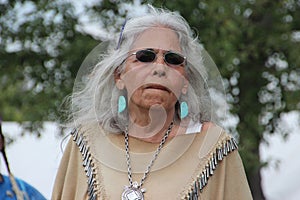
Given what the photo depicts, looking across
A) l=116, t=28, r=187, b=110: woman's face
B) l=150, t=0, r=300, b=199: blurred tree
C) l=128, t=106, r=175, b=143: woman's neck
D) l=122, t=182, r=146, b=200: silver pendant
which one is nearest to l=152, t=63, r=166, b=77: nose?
l=116, t=28, r=187, b=110: woman's face

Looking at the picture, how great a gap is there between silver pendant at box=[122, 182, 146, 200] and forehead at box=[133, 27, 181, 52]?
556 millimetres

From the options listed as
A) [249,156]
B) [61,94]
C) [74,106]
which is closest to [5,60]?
[61,94]

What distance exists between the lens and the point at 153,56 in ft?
11.3

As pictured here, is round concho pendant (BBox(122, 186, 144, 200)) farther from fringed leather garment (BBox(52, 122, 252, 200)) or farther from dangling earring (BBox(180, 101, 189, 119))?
dangling earring (BBox(180, 101, 189, 119))

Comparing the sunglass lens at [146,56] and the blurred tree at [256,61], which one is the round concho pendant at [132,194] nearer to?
the sunglass lens at [146,56]

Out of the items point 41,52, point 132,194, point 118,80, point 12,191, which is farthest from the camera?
point 41,52

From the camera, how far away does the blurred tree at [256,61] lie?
6.42 meters

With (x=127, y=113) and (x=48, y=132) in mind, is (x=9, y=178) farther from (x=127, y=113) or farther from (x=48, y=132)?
(x=48, y=132)

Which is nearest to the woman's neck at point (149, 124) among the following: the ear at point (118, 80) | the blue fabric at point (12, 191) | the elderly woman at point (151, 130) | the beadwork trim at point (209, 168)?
the elderly woman at point (151, 130)

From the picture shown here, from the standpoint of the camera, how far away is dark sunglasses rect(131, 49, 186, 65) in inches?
136

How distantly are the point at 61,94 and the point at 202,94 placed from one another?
10.3 feet

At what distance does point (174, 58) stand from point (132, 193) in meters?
0.55

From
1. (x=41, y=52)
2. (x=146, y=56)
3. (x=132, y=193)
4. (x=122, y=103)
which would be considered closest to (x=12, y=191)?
(x=122, y=103)

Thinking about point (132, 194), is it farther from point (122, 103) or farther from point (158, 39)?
point (158, 39)
